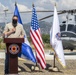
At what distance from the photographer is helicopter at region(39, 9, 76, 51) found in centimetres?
1844

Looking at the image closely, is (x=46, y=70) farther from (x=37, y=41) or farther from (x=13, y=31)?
(x=13, y=31)

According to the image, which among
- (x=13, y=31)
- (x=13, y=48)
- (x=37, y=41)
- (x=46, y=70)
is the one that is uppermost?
(x=13, y=31)

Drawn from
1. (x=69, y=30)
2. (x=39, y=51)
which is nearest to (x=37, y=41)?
(x=39, y=51)

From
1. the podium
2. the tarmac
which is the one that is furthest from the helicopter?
the podium

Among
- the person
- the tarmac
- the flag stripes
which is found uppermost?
the person

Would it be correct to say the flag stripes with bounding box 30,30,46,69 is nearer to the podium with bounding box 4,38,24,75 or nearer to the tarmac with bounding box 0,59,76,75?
the tarmac with bounding box 0,59,76,75

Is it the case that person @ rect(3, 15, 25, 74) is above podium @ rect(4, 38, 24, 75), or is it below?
above

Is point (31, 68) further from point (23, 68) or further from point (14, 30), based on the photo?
point (14, 30)

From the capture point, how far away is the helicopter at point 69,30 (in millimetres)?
18438

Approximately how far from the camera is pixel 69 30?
19.1 m

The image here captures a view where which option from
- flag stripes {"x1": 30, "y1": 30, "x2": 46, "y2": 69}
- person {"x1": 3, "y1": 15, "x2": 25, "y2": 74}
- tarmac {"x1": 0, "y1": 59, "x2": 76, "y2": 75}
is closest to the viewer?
person {"x1": 3, "y1": 15, "x2": 25, "y2": 74}

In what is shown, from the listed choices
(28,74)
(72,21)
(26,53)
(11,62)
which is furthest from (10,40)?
(72,21)

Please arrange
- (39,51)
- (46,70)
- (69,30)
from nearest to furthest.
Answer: (39,51) → (46,70) → (69,30)

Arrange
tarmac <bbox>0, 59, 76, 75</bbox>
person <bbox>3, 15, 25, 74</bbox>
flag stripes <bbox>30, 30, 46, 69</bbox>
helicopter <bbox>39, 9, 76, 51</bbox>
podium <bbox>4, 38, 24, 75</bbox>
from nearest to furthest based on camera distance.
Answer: podium <bbox>4, 38, 24, 75</bbox>
person <bbox>3, 15, 25, 74</bbox>
tarmac <bbox>0, 59, 76, 75</bbox>
flag stripes <bbox>30, 30, 46, 69</bbox>
helicopter <bbox>39, 9, 76, 51</bbox>
